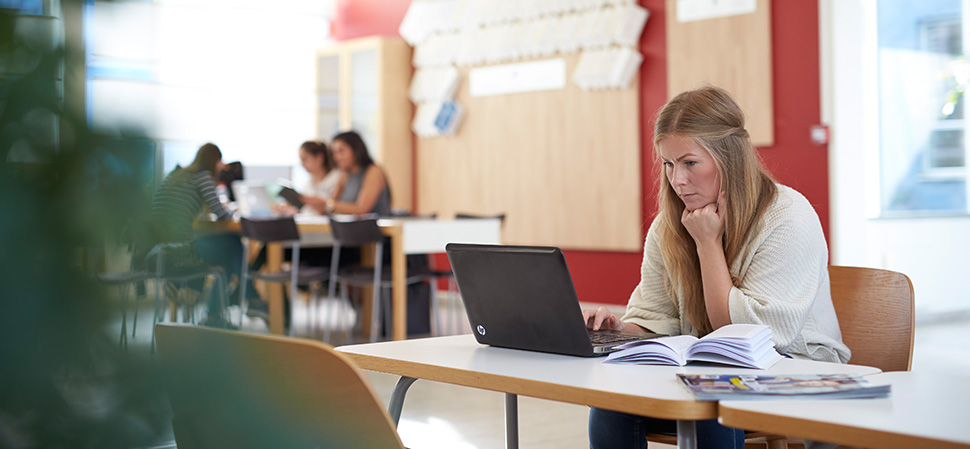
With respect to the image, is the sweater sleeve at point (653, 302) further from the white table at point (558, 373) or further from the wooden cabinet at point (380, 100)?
the wooden cabinet at point (380, 100)

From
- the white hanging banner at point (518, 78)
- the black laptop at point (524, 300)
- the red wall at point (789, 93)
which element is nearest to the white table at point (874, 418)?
the black laptop at point (524, 300)

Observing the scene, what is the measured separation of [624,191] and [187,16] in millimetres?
5864

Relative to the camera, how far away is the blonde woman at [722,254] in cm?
163

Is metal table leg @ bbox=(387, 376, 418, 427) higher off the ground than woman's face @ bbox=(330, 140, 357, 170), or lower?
lower

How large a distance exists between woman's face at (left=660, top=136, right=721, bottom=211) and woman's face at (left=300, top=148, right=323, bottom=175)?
455cm

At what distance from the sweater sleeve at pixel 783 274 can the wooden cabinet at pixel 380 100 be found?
6.25 meters

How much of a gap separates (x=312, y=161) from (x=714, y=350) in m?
5.01

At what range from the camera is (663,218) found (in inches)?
74.7

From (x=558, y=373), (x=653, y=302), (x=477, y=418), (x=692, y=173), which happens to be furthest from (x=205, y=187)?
(x=477, y=418)

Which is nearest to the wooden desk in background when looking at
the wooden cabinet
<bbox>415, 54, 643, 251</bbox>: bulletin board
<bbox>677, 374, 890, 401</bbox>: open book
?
<bbox>415, 54, 643, 251</bbox>: bulletin board

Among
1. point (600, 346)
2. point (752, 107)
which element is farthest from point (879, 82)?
point (600, 346)

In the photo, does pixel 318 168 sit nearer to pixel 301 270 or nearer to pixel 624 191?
pixel 301 270

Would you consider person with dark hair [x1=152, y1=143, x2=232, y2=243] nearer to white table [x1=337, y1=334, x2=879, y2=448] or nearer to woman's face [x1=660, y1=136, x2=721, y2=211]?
white table [x1=337, y1=334, x2=879, y2=448]

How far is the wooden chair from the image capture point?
1.75 m
